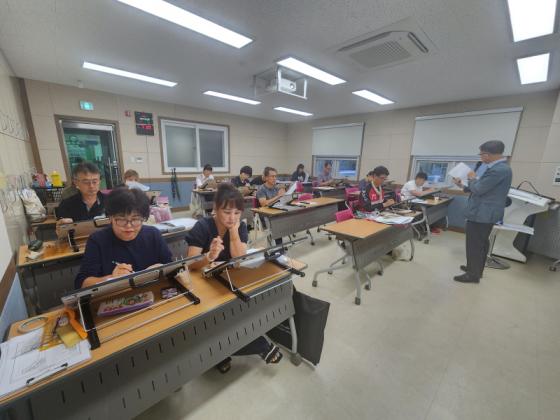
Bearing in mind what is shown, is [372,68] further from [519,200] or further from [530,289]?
[530,289]

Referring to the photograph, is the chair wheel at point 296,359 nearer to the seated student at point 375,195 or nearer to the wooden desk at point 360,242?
the wooden desk at point 360,242

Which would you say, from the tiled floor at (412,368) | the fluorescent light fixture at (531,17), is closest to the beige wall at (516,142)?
the fluorescent light fixture at (531,17)

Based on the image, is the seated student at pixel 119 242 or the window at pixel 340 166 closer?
the seated student at pixel 119 242

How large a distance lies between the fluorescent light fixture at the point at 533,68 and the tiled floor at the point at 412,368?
2.83 meters

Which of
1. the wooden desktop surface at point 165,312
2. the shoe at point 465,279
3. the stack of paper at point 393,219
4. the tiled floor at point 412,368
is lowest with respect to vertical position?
the tiled floor at point 412,368

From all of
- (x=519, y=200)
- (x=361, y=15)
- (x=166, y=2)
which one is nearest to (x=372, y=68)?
(x=361, y=15)

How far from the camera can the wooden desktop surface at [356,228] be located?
235 centimetres

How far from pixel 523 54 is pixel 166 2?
390 cm

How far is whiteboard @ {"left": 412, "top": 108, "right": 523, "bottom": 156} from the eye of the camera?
4.31m

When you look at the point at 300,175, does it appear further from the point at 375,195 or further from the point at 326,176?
the point at 375,195

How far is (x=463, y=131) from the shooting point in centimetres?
480

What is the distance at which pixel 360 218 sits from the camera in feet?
9.70

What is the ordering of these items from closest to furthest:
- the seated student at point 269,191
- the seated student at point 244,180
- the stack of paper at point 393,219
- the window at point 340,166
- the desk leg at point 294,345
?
the desk leg at point 294,345
the stack of paper at point 393,219
the seated student at point 269,191
the seated student at point 244,180
the window at point 340,166

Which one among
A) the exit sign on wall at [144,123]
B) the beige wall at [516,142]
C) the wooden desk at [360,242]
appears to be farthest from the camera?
the exit sign on wall at [144,123]
